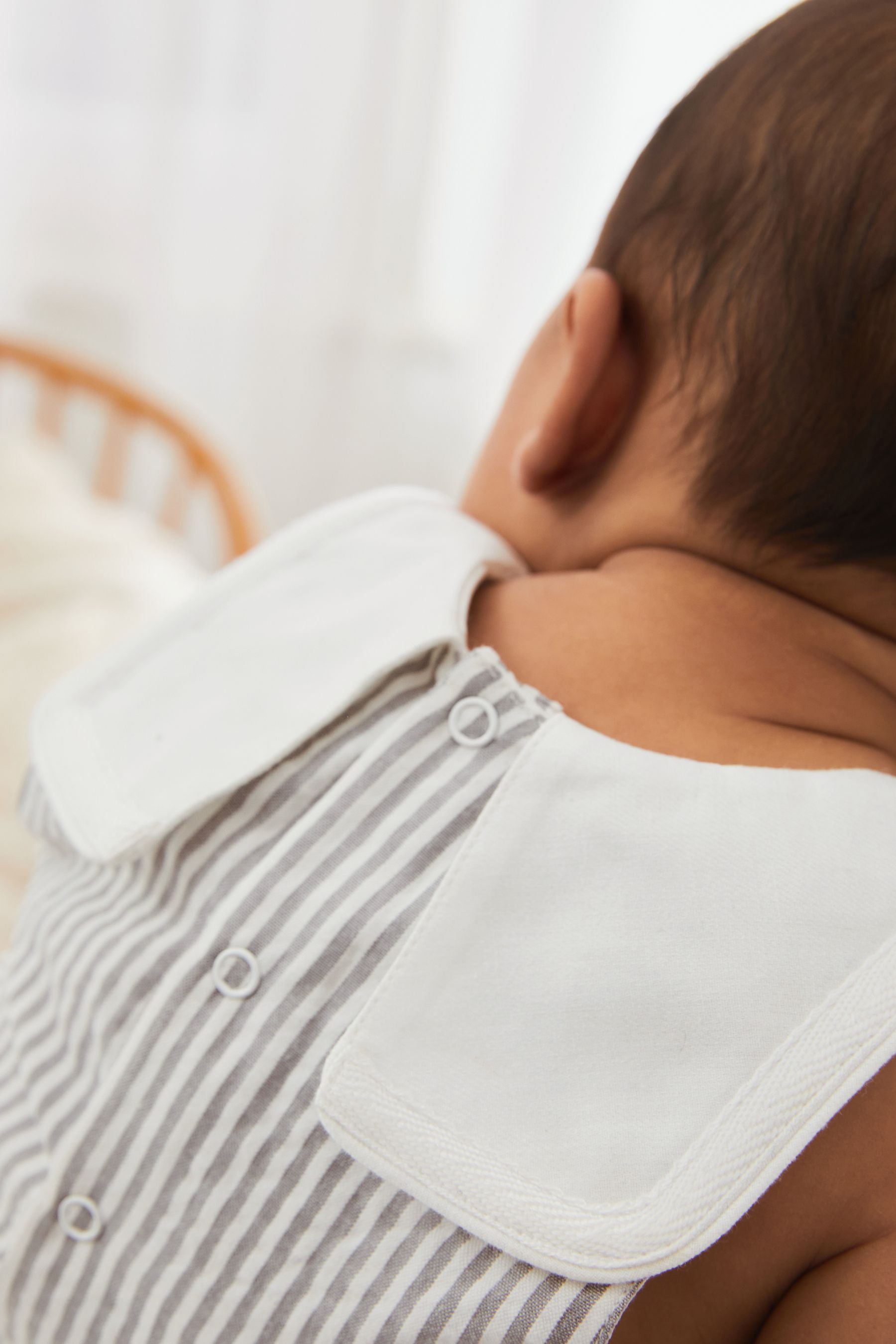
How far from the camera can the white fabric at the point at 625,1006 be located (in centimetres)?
47

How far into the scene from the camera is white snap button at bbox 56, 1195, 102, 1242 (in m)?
0.56

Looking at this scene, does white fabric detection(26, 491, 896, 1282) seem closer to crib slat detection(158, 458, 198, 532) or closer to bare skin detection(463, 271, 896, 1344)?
bare skin detection(463, 271, 896, 1344)

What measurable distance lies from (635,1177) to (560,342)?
42 centimetres

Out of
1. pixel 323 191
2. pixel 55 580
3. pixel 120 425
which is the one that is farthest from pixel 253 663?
pixel 323 191

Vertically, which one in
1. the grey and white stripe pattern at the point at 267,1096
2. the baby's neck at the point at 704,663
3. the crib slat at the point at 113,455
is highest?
the baby's neck at the point at 704,663

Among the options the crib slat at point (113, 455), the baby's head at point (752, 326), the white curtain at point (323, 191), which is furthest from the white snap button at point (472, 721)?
the white curtain at point (323, 191)

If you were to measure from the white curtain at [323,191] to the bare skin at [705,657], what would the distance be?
50.7 inches

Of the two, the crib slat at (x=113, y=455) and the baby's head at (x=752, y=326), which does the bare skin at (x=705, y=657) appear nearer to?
the baby's head at (x=752, y=326)

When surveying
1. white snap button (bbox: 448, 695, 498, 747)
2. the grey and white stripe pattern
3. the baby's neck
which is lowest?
the grey and white stripe pattern

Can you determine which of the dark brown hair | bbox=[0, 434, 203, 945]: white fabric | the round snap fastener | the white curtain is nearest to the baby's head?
the dark brown hair

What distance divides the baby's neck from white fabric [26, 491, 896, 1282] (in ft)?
0.07

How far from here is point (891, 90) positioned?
1.79 ft

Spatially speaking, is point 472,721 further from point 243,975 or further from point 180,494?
point 180,494

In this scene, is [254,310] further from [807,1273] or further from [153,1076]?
[807,1273]
